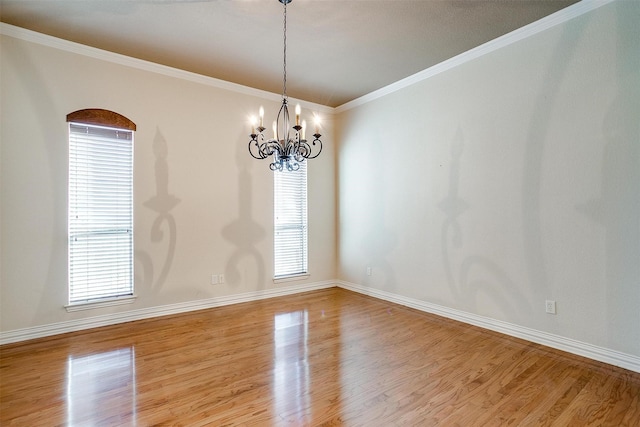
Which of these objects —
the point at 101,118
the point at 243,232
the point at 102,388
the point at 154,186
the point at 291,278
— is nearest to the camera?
the point at 102,388

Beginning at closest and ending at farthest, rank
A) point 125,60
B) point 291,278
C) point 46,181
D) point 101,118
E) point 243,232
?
point 46,181, point 101,118, point 125,60, point 243,232, point 291,278

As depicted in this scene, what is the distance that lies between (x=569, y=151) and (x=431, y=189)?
1.48 meters

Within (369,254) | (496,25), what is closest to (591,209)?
(496,25)

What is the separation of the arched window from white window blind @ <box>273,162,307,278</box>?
198 centimetres

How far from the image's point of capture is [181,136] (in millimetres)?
4152

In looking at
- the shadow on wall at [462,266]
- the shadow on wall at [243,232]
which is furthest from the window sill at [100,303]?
the shadow on wall at [462,266]

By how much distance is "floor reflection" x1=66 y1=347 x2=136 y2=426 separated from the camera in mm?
2066

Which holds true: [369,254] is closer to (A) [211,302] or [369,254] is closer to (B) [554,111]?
(A) [211,302]

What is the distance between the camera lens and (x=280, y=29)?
10.5ft

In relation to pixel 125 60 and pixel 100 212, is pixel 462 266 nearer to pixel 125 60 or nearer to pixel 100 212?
pixel 100 212

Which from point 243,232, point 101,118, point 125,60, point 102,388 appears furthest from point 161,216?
point 102,388

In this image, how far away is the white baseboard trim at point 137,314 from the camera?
3252 mm

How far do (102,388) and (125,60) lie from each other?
11.2ft

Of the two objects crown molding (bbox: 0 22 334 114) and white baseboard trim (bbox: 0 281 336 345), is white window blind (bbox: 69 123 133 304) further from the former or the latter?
crown molding (bbox: 0 22 334 114)
